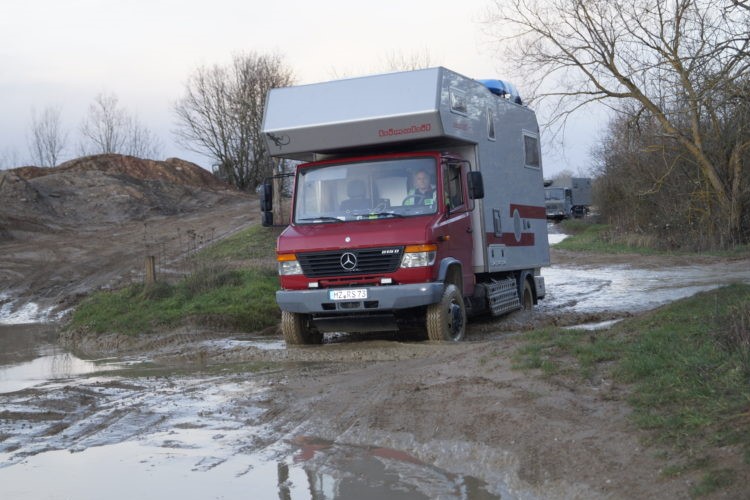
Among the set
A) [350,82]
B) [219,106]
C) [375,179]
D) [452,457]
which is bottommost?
[452,457]

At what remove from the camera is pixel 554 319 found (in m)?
14.7

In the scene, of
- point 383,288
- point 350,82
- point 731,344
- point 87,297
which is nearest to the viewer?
point 731,344

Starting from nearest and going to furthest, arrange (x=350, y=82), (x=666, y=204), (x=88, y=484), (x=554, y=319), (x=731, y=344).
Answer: (x=88, y=484), (x=731, y=344), (x=350, y=82), (x=554, y=319), (x=666, y=204)

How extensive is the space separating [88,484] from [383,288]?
5.74 m

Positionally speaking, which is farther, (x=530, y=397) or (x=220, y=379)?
(x=220, y=379)

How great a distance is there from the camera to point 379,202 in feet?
39.4

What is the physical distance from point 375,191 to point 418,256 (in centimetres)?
115

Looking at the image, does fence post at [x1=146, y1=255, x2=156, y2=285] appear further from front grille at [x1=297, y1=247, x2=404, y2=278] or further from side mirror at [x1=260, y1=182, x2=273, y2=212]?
front grille at [x1=297, y1=247, x2=404, y2=278]

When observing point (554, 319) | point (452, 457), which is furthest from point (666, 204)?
point (452, 457)

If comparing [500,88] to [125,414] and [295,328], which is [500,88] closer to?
[295,328]

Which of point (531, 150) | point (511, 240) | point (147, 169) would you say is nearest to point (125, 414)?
point (511, 240)

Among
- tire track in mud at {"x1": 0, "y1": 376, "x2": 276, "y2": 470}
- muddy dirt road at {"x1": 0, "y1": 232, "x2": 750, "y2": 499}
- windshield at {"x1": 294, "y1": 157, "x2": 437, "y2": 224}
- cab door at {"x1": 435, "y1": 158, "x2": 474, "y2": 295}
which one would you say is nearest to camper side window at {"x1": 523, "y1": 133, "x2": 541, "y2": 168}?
cab door at {"x1": 435, "y1": 158, "x2": 474, "y2": 295}

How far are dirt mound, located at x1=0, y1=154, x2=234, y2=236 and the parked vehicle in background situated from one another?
21730 millimetres

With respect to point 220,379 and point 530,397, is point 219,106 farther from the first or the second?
point 530,397
